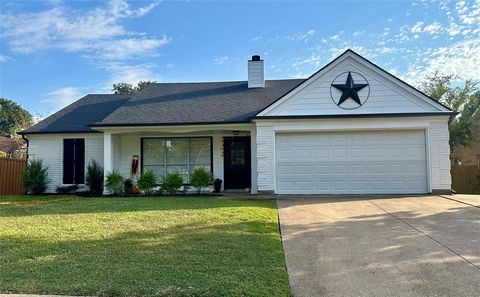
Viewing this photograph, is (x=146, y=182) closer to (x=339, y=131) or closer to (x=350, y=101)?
(x=339, y=131)

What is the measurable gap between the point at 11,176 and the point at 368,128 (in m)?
15.7

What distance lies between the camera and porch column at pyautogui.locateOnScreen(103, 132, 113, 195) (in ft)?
46.9

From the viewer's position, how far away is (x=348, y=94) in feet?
43.1

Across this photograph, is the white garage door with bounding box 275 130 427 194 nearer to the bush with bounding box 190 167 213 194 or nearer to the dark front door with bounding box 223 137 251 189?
the dark front door with bounding box 223 137 251 189

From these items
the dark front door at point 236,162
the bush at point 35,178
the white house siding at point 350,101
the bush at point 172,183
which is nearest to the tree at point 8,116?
the bush at point 35,178

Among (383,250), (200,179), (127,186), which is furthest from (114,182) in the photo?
(383,250)

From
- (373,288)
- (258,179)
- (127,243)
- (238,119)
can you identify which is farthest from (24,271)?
(238,119)

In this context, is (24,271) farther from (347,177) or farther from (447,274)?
(347,177)

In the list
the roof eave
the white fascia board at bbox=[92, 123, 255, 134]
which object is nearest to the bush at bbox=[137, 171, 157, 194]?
the white fascia board at bbox=[92, 123, 255, 134]

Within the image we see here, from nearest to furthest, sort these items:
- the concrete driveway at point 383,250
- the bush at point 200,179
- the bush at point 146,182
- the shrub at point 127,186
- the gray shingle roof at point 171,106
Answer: the concrete driveway at point 383,250
the bush at point 200,179
the bush at point 146,182
the gray shingle roof at point 171,106
the shrub at point 127,186

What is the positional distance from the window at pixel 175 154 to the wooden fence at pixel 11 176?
6059 millimetres

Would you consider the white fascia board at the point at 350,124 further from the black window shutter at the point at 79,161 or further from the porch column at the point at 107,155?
the black window shutter at the point at 79,161

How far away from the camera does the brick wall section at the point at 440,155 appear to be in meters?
12.6

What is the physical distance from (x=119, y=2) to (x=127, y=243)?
9229 millimetres
